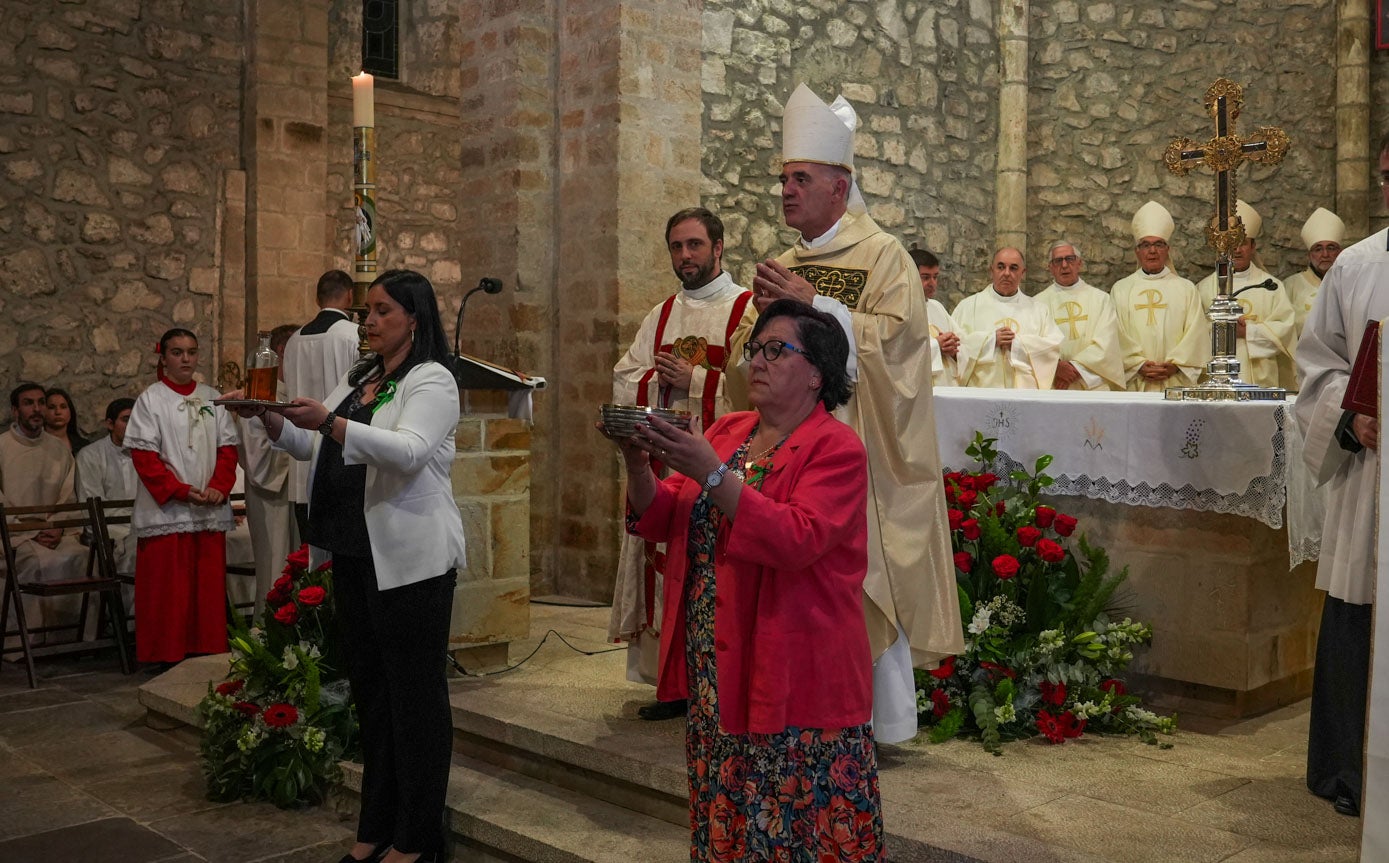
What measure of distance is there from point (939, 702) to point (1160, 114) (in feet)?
22.6

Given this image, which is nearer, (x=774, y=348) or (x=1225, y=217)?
(x=774, y=348)

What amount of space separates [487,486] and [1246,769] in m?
2.83

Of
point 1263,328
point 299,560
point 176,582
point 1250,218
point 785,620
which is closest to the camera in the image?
point 785,620

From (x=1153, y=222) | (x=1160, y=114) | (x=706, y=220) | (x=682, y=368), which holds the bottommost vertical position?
(x=682, y=368)

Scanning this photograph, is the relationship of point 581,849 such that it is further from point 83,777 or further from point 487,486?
point 83,777

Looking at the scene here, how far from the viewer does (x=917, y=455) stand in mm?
3615

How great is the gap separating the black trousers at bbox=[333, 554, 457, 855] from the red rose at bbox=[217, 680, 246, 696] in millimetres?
1150

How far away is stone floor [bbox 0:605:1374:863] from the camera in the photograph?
10.4ft

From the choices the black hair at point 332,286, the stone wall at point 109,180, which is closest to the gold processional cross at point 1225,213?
the black hair at point 332,286

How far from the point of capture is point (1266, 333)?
7.84 metres

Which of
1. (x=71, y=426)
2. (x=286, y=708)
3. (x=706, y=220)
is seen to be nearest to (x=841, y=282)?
(x=706, y=220)

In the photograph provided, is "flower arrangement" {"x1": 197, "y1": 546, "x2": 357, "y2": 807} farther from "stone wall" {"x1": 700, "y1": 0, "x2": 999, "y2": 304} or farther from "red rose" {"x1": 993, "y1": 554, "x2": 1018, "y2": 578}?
"stone wall" {"x1": 700, "y1": 0, "x2": 999, "y2": 304}

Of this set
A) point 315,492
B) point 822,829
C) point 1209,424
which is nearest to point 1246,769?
point 1209,424

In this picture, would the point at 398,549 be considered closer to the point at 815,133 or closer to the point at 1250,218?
the point at 815,133
